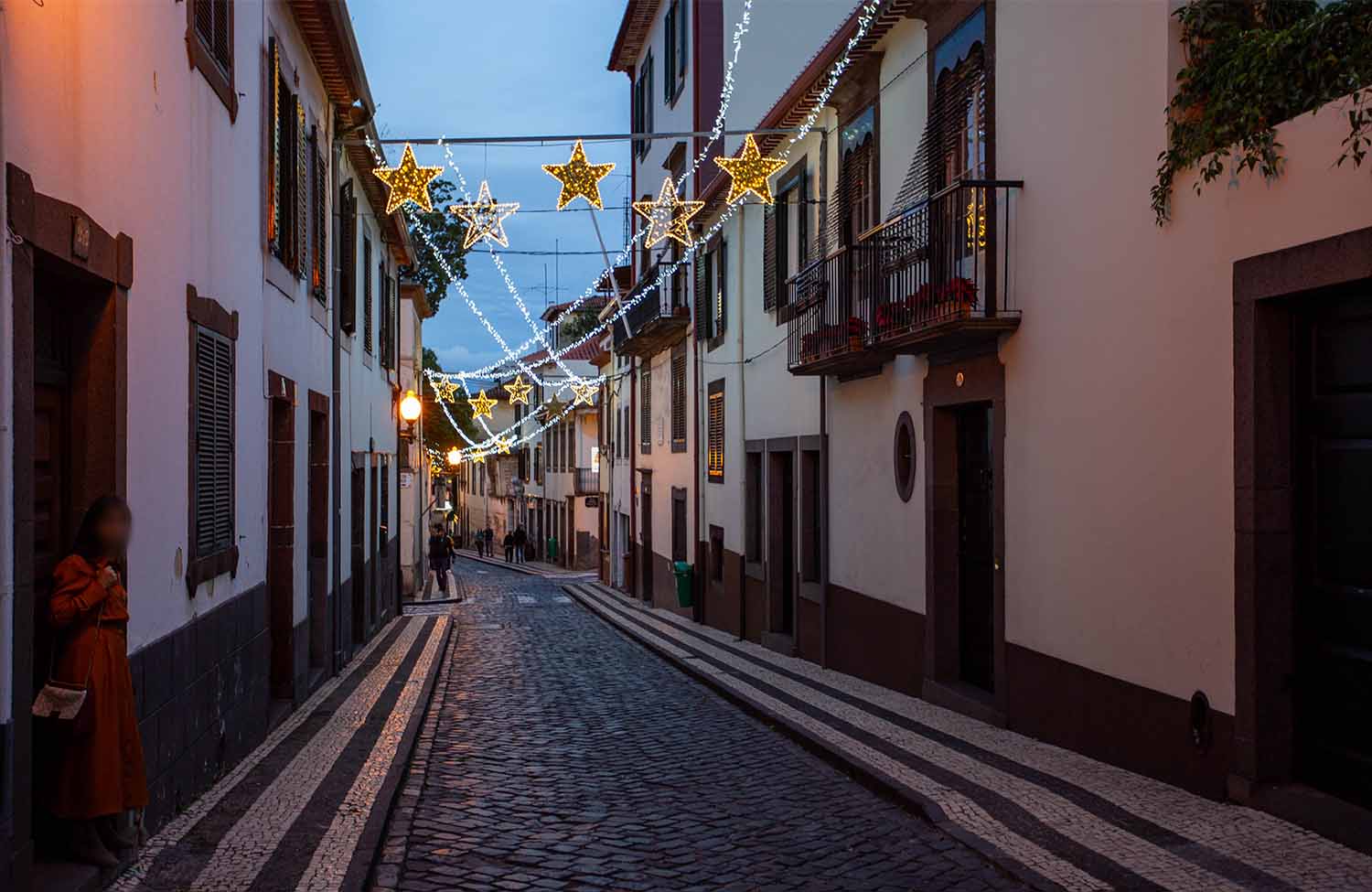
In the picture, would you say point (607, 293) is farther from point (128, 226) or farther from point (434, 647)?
point (128, 226)

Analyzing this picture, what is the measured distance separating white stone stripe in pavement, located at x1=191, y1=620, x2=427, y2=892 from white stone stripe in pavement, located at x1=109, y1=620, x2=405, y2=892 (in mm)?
231

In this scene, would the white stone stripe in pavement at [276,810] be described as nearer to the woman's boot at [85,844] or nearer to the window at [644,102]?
the woman's boot at [85,844]

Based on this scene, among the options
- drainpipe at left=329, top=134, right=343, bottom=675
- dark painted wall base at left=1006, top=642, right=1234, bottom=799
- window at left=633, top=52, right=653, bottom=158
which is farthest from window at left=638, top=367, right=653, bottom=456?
dark painted wall base at left=1006, top=642, right=1234, bottom=799

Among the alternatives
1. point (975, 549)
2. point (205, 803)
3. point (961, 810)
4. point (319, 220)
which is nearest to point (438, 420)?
point (319, 220)

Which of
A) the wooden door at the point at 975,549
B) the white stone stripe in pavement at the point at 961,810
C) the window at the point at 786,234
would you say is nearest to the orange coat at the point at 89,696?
the white stone stripe in pavement at the point at 961,810

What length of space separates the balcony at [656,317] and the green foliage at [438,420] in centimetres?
692

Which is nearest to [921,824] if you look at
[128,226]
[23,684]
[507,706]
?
[23,684]

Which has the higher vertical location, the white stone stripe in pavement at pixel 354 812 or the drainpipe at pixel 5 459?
the drainpipe at pixel 5 459

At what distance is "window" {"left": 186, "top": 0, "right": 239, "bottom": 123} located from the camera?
7.85m

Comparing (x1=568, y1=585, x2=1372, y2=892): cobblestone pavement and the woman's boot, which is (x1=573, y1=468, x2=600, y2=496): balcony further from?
the woman's boot

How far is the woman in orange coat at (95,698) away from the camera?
5539 millimetres

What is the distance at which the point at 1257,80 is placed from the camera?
6840 millimetres

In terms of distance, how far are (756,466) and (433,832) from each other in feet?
41.0

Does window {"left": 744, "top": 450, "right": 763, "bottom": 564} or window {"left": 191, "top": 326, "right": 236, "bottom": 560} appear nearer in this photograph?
window {"left": 191, "top": 326, "right": 236, "bottom": 560}
